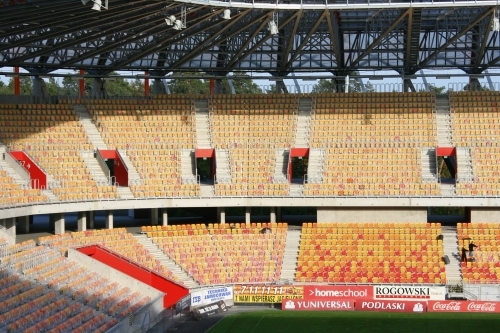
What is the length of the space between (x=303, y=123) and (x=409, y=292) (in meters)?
16.1

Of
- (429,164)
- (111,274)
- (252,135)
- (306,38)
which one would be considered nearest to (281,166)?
(252,135)

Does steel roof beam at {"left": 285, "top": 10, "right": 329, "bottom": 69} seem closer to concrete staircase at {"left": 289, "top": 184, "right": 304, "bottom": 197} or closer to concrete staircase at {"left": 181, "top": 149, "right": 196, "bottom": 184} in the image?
concrete staircase at {"left": 289, "top": 184, "right": 304, "bottom": 197}

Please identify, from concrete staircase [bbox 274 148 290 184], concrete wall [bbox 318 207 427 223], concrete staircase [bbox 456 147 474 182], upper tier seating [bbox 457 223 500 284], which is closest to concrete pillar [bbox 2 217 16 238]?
concrete staircase [bbox 274 148 290 184]

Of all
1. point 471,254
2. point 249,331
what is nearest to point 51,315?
point 249,331

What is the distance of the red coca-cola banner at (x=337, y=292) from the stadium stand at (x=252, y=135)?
9090 mm

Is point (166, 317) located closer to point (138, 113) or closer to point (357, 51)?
point (138, 113)

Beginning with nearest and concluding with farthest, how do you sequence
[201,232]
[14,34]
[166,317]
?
[166,317]
[14,34]
[201,232]

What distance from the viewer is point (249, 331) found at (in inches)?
1507

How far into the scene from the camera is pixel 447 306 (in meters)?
42.1

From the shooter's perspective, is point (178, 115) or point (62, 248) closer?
point (62, 248)

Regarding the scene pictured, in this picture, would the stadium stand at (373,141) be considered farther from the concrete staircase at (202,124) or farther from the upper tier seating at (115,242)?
the upper tier seating at (115,242)

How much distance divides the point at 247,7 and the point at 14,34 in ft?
40.2

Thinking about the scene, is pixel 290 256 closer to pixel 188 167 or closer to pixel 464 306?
pixel 188 167

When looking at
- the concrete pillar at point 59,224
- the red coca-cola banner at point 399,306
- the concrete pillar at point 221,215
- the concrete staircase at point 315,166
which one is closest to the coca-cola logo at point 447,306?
the red coca-cola banner at point 399,306
